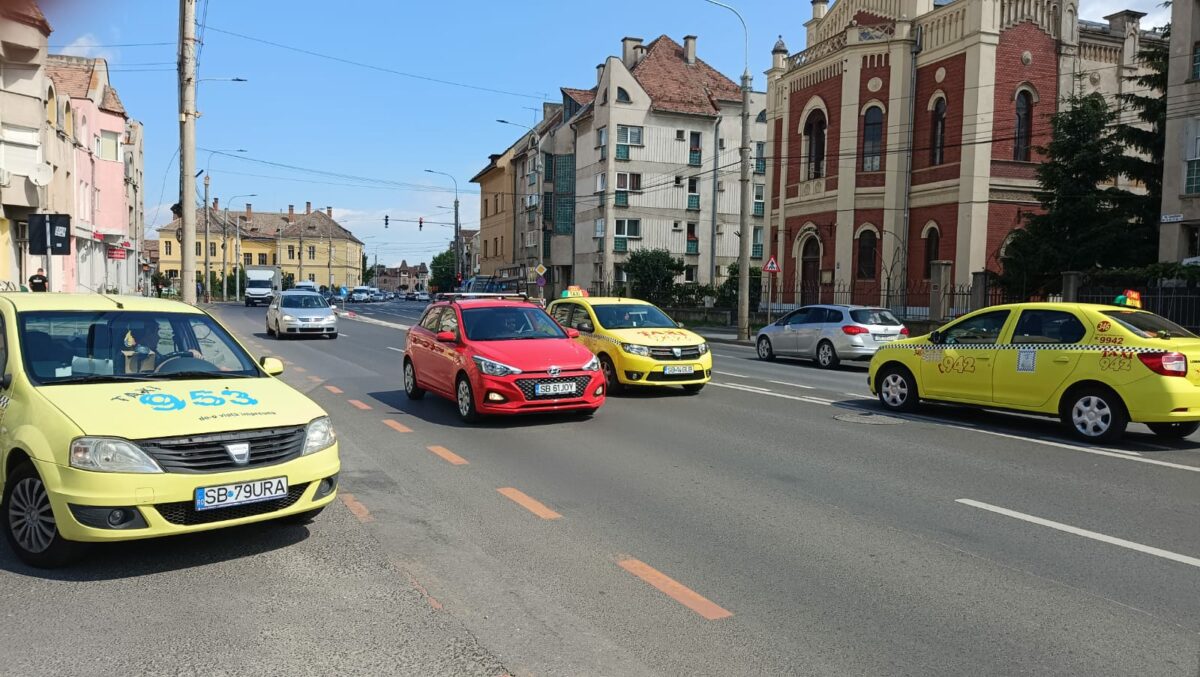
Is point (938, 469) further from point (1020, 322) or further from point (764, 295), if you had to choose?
point (764, 295)

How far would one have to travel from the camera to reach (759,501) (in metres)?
7.04

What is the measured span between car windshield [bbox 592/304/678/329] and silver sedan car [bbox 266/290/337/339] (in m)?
15.2

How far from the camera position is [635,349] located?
537 inches

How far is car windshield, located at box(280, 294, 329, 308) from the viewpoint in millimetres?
28203

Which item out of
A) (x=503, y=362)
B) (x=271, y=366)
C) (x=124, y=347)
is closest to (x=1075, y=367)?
(x=503, y=362)

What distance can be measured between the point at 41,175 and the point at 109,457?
3042 cm

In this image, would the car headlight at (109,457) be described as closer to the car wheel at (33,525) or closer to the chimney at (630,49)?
the car wheel at (33,525)

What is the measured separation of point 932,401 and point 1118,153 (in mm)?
20372

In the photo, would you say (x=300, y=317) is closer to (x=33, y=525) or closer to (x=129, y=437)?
(x=33, y=525)

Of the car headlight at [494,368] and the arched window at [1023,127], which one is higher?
the arched window at [1023,127]

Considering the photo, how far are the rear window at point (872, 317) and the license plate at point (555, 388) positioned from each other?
1206 centimetres

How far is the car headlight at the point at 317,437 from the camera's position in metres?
5.69

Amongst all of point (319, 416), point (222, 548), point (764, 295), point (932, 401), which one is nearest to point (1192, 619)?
point (319, 416)

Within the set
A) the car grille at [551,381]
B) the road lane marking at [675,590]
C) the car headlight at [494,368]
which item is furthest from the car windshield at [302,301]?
the road lane marking at [675,590]
